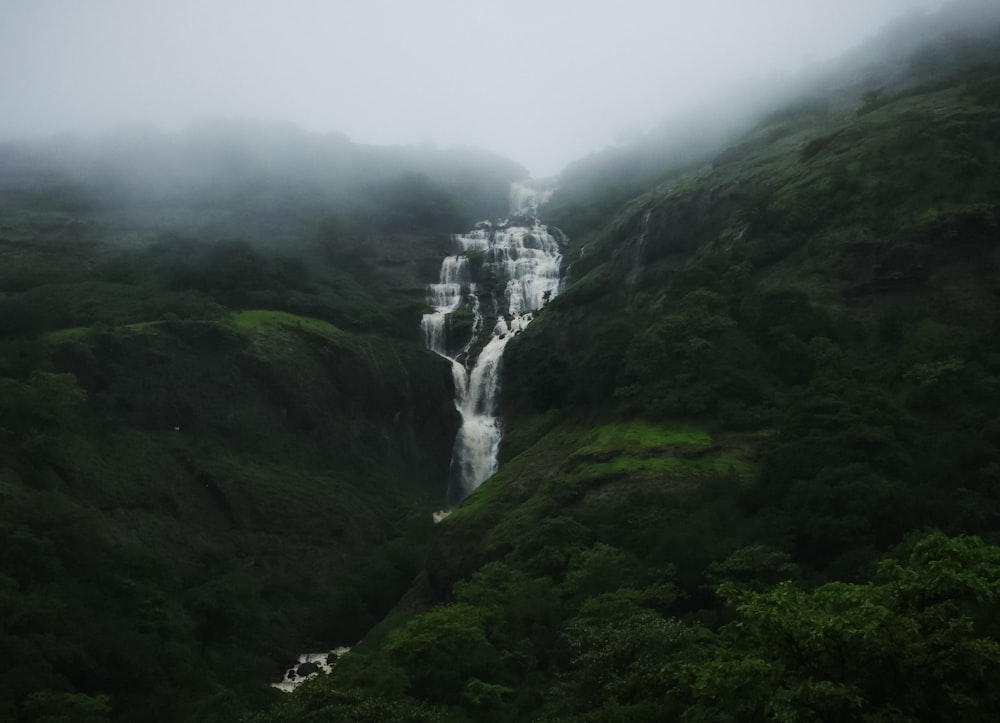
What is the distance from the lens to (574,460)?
4466 centimetres

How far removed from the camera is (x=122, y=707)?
31016mm

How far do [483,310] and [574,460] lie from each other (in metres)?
34.8

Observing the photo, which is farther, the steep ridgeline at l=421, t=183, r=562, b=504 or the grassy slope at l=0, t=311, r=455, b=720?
the steep ridgeline at l=421, t=183, r=562, b=504

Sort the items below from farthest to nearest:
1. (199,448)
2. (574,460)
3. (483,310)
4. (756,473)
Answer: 1. (483,310)
2. (199,448)
3. (574,460)
4. (756,473)

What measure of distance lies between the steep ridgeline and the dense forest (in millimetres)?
1993

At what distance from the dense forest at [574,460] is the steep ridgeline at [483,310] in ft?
6.54

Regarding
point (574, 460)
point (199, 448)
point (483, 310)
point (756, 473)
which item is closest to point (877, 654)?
point (756, 473)

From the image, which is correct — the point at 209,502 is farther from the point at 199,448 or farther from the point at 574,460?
the point at 574,460

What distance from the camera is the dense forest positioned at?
70.9 feet

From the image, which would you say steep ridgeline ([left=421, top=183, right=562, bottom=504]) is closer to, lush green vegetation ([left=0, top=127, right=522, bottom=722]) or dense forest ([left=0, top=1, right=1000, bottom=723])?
lush green vegetation ([left=0, top=127, right=522, bottom=722])

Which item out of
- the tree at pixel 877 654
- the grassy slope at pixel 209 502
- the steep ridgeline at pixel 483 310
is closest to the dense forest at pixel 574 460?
the tree at pixel 877 654

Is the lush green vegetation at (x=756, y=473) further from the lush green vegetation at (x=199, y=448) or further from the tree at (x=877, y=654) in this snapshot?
the lush green vegetation at (x=199, y=448)

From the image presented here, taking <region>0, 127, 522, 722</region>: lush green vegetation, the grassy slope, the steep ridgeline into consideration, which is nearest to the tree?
<region>0, 127, 522, 722</region>: lush green vegetation

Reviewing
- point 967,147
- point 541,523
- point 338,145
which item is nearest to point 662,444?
point 541,523
